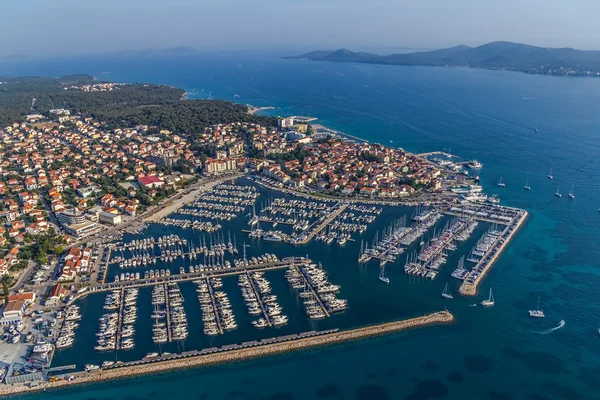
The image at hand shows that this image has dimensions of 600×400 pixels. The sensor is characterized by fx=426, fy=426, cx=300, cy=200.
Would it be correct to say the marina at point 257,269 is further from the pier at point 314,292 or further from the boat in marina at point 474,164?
the boat in marina at point 474,164

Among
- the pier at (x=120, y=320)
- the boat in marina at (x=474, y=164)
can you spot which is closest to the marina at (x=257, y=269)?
the pier at (x=120, y=320)

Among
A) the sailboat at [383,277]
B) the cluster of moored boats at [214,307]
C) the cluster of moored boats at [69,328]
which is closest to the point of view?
the cluster of moored boats at [69,328]

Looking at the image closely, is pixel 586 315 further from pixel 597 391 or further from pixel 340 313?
pixel 340 313

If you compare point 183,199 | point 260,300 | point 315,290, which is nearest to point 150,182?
point 183,199

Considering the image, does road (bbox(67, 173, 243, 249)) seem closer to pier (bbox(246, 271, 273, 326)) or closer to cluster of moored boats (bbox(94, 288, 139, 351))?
cluster of moored boats (bbox(94, 288, 139, 351))

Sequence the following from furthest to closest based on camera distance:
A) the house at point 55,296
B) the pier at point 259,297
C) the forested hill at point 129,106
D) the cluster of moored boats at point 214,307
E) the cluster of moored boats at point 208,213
A: 1. the forested hill at point 129,106
2. the cluster of moored boats at point 208,213
3. the house at point 55,296
4. the pier at point 259,297
5. the cluster of moored boats at point 214,307

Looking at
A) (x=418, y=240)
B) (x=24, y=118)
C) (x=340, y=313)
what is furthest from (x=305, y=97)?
(x=340, y=313)
